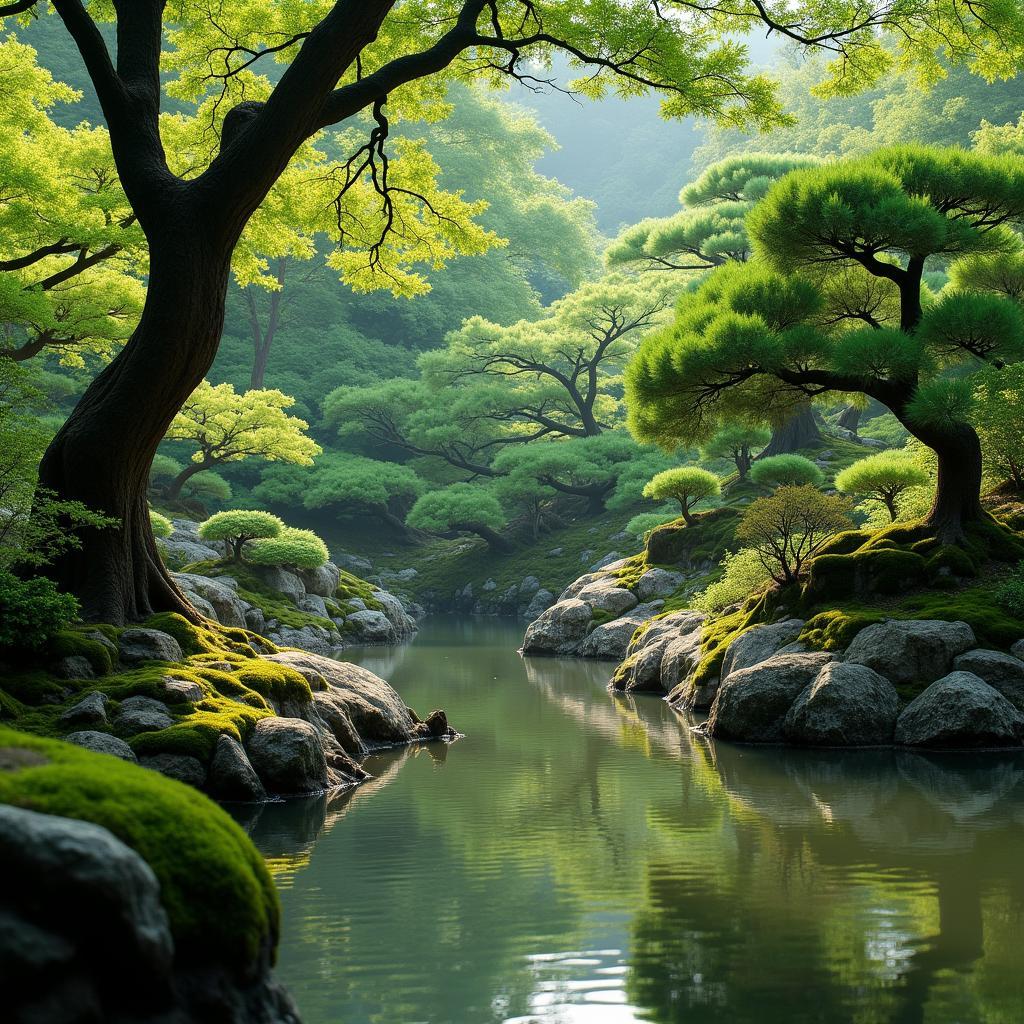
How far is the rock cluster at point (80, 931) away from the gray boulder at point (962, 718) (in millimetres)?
7398

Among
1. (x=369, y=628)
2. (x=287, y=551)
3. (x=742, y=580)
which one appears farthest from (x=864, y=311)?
(x=369, y=628)

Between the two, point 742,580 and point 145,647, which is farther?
point 742,580

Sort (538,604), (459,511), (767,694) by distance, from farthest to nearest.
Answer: (459,511), (538,604), (767,694)

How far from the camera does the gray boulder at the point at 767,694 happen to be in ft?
30.0

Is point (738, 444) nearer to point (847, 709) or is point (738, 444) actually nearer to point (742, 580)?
A: point (742, 580)

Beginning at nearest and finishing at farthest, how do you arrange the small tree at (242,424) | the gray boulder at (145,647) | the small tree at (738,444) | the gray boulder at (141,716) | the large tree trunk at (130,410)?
1. the gray boulder at (141,716)
2. the gray boulder at (145,647)
3. the large tree trunk at (130,410)
4. the small tree at (738,444)
5. the small tree at (242,424)

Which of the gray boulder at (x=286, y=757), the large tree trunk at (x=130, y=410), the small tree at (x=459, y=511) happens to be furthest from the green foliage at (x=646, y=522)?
the gray boulder at (x=286, y=757)

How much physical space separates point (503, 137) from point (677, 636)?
36082mm

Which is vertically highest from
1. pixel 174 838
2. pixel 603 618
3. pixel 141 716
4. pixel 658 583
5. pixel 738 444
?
pixel 738 444

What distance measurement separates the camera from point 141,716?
6750 millimetres

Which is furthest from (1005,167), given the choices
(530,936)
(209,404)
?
(209,404)

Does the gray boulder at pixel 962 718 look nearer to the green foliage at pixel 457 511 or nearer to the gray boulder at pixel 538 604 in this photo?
the gray boulder at pixel 538 604

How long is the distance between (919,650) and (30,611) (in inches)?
281

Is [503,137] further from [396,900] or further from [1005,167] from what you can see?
[396,900]
